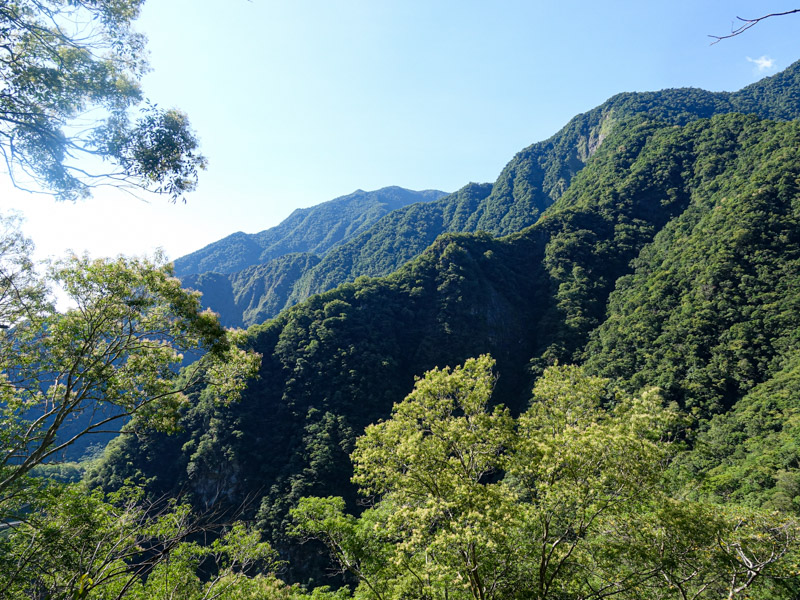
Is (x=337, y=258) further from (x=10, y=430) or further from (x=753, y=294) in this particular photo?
(x=10, y=430)

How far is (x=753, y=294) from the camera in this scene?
55625mm

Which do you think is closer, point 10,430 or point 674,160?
point 10,430

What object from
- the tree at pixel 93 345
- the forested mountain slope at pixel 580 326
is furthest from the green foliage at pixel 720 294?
the tree at pixel 93 345

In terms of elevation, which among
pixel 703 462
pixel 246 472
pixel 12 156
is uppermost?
pixel 12 156

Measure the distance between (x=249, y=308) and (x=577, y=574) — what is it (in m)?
156

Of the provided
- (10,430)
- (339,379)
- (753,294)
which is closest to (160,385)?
(10,430)

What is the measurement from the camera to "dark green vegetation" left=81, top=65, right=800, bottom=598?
10.9 meters

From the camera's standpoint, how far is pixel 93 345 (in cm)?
863

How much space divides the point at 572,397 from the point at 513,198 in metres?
146

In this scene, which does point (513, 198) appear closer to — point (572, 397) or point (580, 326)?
point (580, 326)

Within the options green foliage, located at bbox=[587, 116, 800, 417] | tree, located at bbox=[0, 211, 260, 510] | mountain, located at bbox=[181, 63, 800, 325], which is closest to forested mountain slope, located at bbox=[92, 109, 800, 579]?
green foliage, located at bbox=[587, 116, 800, 417]

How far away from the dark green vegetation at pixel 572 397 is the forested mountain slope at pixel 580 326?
0.41 metres

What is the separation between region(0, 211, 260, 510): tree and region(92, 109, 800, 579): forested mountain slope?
3373cm

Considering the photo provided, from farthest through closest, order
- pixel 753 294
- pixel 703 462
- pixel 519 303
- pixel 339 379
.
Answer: pixel 519 303
pixel 339 379
pixel 753 294
pixel 703 462
